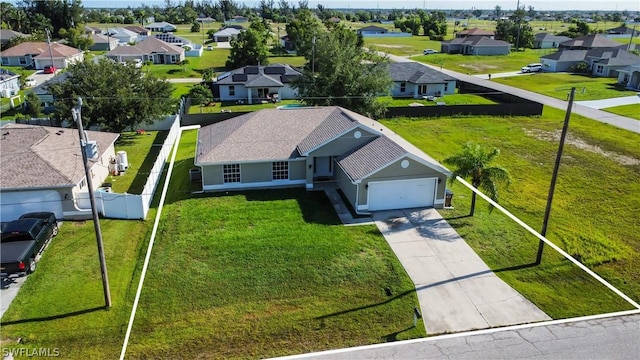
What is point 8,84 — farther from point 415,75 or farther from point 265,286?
point 265,286

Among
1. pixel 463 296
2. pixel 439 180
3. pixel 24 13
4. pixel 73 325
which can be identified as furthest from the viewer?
pixel 24 13

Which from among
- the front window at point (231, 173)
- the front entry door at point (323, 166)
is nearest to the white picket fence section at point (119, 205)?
the front window at point (231, 173)

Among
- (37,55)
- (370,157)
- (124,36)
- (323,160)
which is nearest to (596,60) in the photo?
(323,160)

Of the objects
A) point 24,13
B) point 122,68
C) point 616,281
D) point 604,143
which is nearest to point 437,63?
point 604,143

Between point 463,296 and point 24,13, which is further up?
point 24,13

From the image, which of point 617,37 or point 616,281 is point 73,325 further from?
point 617,37

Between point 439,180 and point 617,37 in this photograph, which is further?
point 617,37

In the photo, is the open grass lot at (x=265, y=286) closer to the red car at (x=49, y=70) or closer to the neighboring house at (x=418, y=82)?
the neighboring house at (x=418, y=82)
